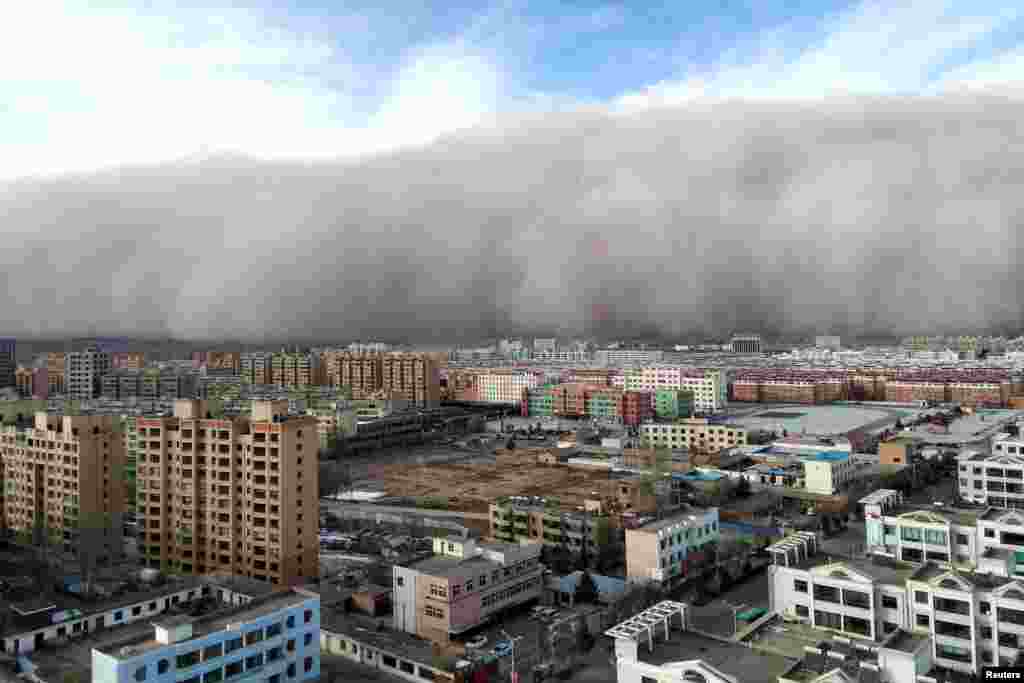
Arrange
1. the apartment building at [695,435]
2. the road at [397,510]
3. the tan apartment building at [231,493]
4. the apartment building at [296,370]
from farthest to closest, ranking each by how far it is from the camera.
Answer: the apartment building at [296,370], the apartment building at [695,435], the road at [397,510], the tan apartment building at [231,493]

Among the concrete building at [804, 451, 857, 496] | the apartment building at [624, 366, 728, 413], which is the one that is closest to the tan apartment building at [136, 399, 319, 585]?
the concrete building at [804, 451, 857, 496]

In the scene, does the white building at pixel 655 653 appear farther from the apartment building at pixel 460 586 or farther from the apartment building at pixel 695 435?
the apartment building at pixel 695 435

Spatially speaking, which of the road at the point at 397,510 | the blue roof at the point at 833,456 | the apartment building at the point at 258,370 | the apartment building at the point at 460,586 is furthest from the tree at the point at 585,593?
the apartment building at the point at 258,370

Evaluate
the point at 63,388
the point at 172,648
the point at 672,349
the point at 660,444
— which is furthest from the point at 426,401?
the point at 672,349

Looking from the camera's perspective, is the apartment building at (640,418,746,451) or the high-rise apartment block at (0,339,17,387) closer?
the apartment building at (640,418,746,451)

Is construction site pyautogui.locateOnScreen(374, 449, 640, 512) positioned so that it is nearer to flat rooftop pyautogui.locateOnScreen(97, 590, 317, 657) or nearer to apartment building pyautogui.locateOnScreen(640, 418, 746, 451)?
apartment building pyautogui.locateOnScreen(640, 418, 746, 451)

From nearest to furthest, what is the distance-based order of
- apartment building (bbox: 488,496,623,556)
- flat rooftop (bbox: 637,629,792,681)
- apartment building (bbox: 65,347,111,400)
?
flat rooftop (bbox: 637,629,792,681) → apartment building (bbox: 488,496,623,556) → apartment building (bbox: 65,347,111,400)
